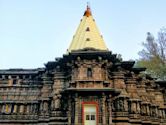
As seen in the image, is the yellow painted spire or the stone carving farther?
the yellow painted spire

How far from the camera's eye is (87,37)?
20125mm

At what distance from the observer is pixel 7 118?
17609mm

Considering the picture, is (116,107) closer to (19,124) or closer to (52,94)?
(52,94)

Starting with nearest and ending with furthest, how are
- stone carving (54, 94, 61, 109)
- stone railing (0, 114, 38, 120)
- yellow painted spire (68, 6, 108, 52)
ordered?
1. stone carving (54, 94, 61, 109)
2. stone railing (0, 114, 38, 120)
3. yellow painted spire (68, 6, 108, 52)

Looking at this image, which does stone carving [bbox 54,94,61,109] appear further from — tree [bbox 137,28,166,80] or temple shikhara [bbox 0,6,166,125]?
tree [bbox 137,28,166,80]

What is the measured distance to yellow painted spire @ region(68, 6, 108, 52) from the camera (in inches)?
764

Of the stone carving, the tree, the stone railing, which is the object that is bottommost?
the stone railing

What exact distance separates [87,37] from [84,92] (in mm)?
5764

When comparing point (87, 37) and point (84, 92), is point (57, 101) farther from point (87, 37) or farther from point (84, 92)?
point (87, 37)

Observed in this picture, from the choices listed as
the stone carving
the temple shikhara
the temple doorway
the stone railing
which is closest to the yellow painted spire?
the temple shikhara

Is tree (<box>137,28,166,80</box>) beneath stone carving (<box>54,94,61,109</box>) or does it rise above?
above

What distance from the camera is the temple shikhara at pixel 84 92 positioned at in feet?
52.5

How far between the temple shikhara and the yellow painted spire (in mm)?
84

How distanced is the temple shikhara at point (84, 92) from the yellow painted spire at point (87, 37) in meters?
0.08
